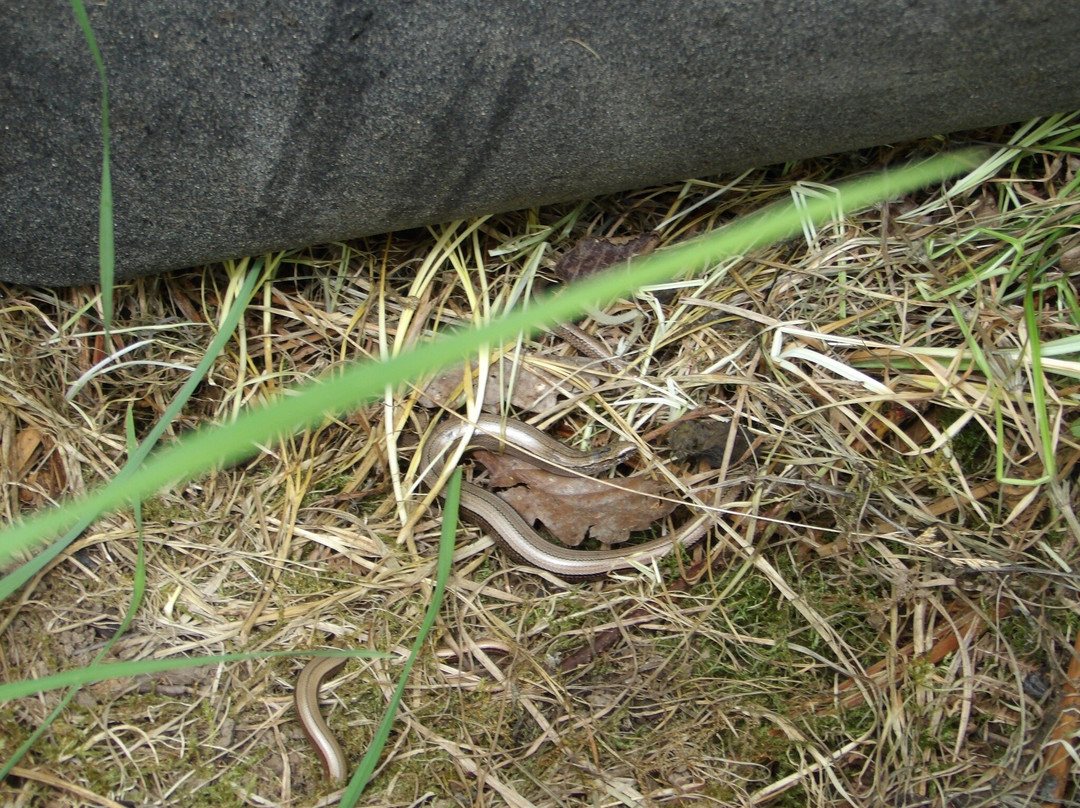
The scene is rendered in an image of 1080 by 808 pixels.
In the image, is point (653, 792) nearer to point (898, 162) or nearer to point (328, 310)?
point (328, 310)

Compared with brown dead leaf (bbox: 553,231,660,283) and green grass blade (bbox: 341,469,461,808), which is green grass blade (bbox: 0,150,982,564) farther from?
brown dead leaf (bbox: 553,231,660,283)

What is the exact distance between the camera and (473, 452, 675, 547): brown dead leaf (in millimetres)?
1868

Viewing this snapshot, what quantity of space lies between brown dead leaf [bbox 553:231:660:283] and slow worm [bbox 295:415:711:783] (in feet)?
1.32

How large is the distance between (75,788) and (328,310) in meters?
1.21

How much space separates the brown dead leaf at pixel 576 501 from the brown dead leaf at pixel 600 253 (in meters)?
0.49

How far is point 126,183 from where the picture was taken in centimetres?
164

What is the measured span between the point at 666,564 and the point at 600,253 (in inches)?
30.3

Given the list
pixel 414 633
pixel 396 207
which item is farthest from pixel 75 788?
pixel 396 207

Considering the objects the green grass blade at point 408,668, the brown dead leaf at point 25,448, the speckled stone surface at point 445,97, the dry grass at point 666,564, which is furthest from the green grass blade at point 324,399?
the brown dead leaf at point 25,448

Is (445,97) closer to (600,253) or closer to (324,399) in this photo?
(600,253)

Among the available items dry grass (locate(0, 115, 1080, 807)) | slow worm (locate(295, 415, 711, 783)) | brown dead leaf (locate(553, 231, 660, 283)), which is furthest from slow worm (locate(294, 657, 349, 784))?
brown dead leaf (locate(553, 231, 660, 283))

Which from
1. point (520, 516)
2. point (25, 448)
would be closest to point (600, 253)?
point (520, 516)

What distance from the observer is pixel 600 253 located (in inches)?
74.5

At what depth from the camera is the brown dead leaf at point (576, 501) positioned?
1.87 metres
